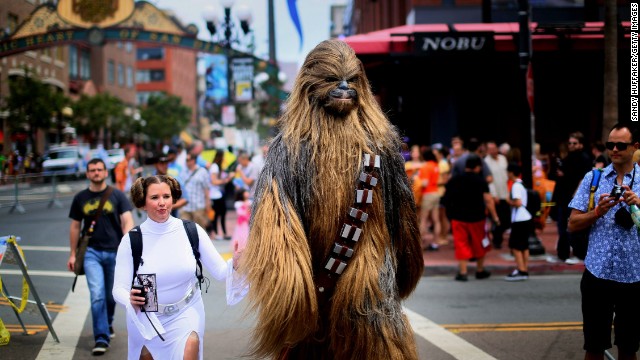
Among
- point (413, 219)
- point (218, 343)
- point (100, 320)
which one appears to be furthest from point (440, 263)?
point (413, 219)

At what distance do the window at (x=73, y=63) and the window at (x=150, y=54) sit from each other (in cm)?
5495

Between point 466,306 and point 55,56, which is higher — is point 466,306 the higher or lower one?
the lower one

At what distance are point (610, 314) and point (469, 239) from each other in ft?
19.1

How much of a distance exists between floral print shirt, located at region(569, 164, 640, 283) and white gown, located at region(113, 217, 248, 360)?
7.97 ft

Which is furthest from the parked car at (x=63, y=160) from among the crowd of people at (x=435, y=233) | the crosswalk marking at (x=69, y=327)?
the crosswalk marking at (x=69, y=327)

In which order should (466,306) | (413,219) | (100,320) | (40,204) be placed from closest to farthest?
(413,219), (100,320), (466,306), (40,204)

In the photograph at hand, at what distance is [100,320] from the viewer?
22.8 ft

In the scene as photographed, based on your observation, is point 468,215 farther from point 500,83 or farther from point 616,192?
point 500,83

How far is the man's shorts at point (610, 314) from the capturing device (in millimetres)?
4871

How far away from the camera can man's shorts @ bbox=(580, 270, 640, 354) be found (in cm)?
487

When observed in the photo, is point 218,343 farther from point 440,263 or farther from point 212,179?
point 212,179

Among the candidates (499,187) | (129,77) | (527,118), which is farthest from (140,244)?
(129,77)

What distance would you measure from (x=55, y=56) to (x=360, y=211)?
4487 cm

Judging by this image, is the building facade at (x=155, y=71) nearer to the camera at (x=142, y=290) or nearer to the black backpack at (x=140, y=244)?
the black backpack at (x=140, y=244)
